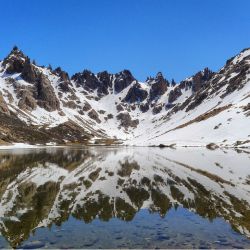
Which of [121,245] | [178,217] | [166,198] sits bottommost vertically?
[121,245]

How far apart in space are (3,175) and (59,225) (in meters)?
33.2

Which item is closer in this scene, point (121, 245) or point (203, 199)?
point (121, 245)

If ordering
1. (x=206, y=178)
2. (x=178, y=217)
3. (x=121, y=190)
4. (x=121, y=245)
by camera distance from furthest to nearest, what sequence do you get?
(x=206, y=178)
(x=121, y=190)
(x=178, y=217)
(x=121, y=245)

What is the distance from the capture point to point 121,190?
4288 cm

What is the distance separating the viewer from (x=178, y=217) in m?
28.8

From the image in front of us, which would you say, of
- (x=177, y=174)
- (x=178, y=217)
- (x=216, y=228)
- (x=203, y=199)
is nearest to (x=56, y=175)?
(x=177, y=174)

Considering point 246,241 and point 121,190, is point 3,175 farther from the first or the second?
point 246,241

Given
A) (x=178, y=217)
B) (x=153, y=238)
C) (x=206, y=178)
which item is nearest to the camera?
(x=153, y=238)

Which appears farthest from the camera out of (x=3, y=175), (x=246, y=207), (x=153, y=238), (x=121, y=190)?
(x=3, y=175)

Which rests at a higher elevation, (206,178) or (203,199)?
(206,178)

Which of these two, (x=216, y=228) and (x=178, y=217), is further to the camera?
(x=178, y=217)

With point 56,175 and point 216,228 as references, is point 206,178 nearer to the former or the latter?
point 56,175

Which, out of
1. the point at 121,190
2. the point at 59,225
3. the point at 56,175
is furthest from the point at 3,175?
the point at 59,225

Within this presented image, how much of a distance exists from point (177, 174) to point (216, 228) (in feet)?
110
